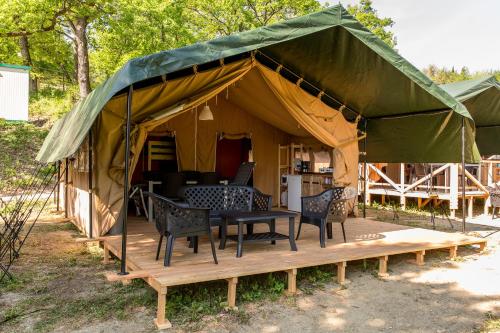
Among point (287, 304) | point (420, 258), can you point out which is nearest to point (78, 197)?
point (287, 304)

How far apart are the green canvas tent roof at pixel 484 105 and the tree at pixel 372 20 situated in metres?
12.2

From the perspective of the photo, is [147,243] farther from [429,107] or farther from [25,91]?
[429,107]

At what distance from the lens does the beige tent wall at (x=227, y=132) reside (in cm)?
843

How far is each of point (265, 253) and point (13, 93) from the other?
3145 mm

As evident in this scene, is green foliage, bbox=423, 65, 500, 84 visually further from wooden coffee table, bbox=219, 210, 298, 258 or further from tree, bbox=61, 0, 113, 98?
wooden coffee table, bbox=219, 210, 298, 258

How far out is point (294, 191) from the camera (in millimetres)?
8781

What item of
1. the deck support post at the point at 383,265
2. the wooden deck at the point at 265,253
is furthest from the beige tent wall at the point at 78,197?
the deck support post at the point at 383,265

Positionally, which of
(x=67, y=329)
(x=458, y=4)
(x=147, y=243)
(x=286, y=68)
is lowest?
(x=67, y=329)

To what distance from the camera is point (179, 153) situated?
27.5 ft

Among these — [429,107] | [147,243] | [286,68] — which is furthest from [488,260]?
[147,243]

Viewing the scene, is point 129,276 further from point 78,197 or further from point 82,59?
point 82,59

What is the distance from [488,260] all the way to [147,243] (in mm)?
4317

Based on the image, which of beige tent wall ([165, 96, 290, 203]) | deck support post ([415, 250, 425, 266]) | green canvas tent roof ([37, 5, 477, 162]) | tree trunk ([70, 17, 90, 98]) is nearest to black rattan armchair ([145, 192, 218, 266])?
green canvas tent roof ([37, 5, 477, 162])

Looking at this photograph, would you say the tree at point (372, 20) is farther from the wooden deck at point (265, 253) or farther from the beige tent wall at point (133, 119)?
the beige tent wall at point (133, 119)
